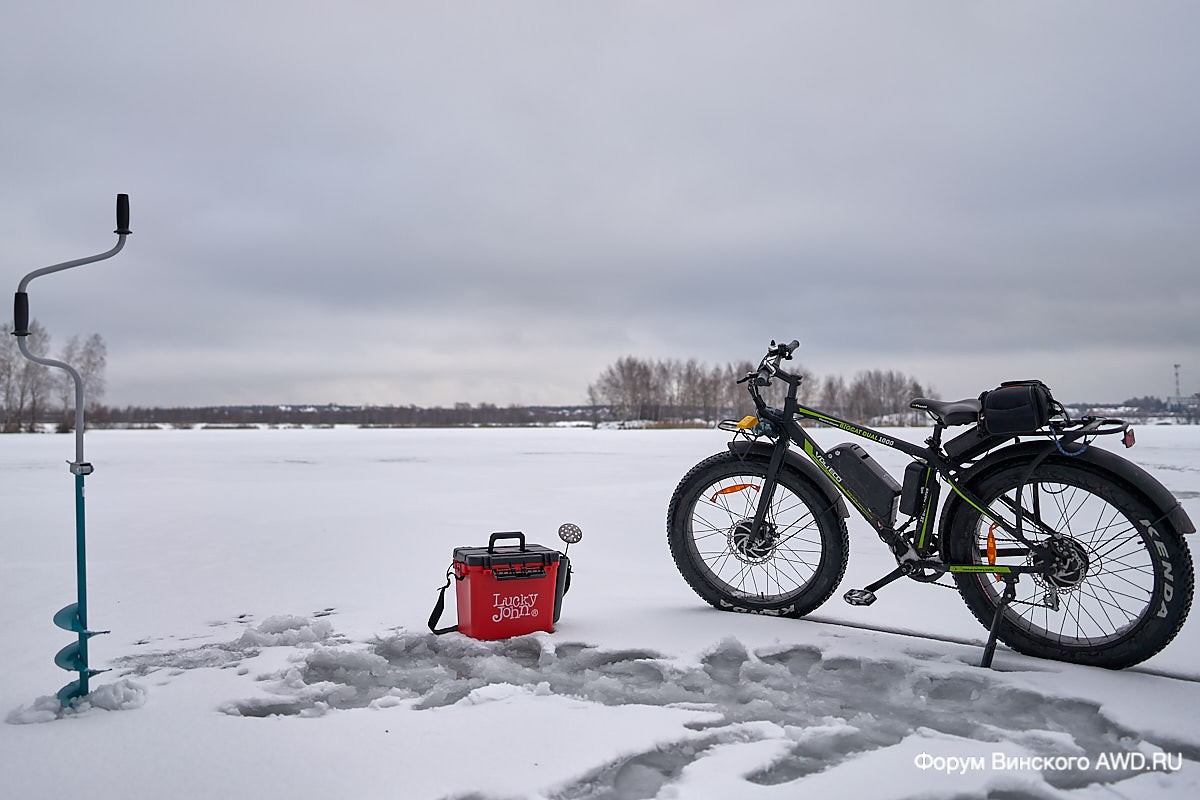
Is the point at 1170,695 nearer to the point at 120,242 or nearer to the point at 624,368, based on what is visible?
the point at 120,242

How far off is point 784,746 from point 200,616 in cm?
304

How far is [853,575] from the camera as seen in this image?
4.80 m

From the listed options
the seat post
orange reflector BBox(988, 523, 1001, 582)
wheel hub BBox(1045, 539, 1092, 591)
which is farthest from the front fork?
wheel hub BBox(1045, 539, 1092, 591)

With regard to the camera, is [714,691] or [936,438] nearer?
[714,691]

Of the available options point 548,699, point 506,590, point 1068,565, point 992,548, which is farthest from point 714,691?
point 1068,565

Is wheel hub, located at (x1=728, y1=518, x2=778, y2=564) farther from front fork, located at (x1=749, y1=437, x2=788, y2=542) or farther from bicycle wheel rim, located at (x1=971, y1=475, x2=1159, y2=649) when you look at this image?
bicycle wheel rim, located at (x1=971, y1=475, x2=1159, y2=649)

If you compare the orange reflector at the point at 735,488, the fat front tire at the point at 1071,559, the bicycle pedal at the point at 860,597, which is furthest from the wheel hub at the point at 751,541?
the fat front tire at the point at 1071,559

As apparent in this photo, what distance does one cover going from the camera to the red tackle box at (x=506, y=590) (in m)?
3.32

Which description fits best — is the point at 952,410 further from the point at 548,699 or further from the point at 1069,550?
the point at 548,699

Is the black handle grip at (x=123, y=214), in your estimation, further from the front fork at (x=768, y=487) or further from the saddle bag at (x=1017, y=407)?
the saddle bag at (x=1017, y=407)

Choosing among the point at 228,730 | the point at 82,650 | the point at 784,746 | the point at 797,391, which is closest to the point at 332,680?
the point at 228,730

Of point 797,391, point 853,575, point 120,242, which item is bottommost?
point 853,575

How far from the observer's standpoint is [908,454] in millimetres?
3100

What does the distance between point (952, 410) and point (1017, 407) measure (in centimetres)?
27
